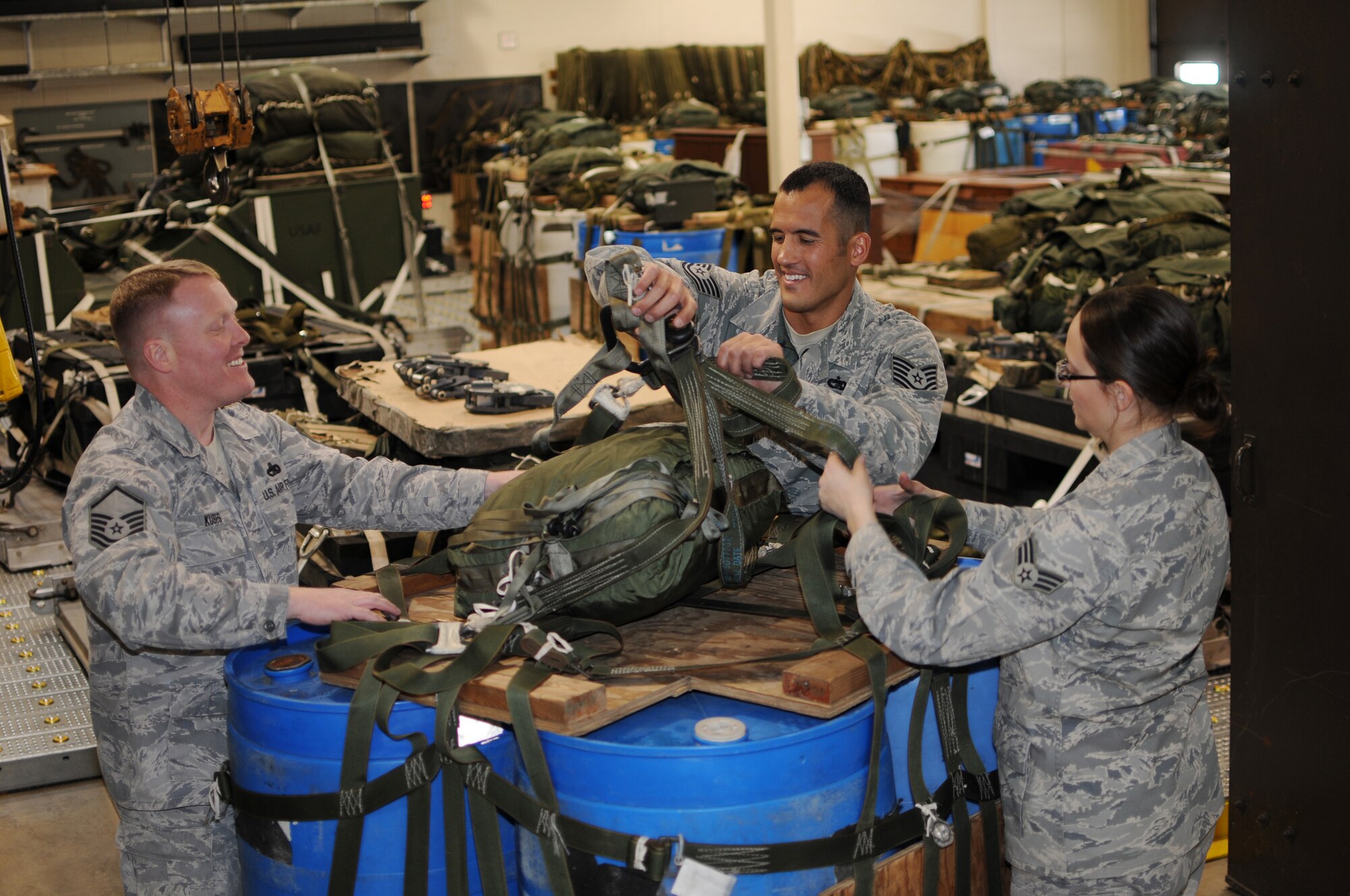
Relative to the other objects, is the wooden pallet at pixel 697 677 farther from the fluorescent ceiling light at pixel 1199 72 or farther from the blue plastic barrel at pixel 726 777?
the fluorescent ceiling light at pixel 1199 72

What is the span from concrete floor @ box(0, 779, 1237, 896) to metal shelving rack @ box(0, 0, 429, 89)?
43.9 feet

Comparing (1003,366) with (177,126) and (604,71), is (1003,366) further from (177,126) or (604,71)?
(604,71)

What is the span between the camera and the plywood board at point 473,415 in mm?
3996

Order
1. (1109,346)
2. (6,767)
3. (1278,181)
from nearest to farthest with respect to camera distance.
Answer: (1109,346), (1278,181), (6,767)

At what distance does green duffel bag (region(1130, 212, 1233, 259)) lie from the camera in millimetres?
6426

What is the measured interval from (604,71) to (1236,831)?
18687 millimetres

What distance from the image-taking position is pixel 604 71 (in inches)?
813

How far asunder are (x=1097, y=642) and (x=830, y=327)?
1115 millimetres

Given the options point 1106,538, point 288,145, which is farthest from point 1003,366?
point 288,145

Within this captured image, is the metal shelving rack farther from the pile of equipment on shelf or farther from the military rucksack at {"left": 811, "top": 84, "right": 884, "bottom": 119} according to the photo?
the pile of equipment on shelf

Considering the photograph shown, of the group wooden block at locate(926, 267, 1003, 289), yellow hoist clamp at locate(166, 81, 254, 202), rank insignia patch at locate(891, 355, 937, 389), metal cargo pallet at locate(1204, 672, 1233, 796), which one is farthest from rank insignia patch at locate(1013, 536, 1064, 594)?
wooden block at locate(926, 267, 1003, 289)

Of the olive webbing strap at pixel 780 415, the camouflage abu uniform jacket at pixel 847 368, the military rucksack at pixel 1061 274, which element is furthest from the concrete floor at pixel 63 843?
the military rucksack at pixel 1061 274

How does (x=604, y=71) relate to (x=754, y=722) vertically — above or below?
above

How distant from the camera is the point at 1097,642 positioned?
223 centimetres
